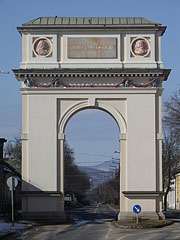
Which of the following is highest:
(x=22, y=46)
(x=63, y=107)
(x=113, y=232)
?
(x=22, y=46)

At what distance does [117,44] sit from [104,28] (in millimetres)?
1325

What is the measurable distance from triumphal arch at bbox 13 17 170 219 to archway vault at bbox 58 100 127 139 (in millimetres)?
64

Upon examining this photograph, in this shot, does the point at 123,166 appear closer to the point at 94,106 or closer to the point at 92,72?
the point at 94,106

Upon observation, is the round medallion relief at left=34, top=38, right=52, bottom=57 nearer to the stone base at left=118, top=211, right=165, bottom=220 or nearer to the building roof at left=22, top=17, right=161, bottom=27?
the building roof at left=22, top=17, right=161, bottom=27

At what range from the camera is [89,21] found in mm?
39031

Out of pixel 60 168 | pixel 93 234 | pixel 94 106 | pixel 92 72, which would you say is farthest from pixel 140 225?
pixel 92 72

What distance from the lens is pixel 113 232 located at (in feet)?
96.0

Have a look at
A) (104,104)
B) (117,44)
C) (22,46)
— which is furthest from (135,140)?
(22,46)

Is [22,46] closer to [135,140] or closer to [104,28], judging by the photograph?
[104,28]

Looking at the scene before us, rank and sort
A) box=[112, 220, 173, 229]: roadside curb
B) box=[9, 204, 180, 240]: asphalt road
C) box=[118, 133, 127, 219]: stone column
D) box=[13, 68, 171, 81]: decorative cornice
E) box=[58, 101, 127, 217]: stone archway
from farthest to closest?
box=[58, 101, 127, 217]: stone archway, box=[118, 133, 127, 219]: stone column, box=[13, 68, 171, 81]: decorative cornice, box=[112, 220, 173, 229]: roadside curb, box=[9, 204, 180, 240]: asphalt road

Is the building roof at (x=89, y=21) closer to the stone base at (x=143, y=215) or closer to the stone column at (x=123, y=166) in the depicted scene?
the stone column at (x=123, y=166)

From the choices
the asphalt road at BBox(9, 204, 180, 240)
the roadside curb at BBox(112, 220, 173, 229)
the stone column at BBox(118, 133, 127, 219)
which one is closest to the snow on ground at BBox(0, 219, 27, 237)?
the asphalt road at BBox(9, 204, 180, 240)

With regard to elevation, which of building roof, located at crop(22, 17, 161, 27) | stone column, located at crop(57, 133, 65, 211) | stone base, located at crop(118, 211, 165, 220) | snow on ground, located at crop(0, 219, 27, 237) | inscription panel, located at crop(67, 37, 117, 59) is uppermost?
building roof, located at crop(22, 17, 161, 27)

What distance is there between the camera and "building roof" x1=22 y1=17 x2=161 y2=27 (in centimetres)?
3875
